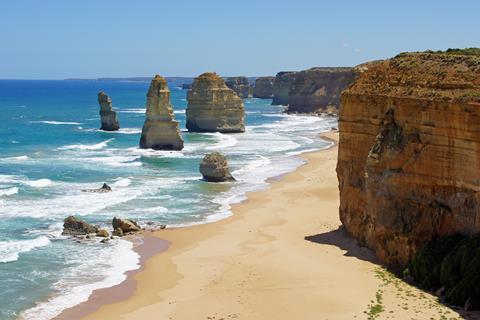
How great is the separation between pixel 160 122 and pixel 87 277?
41.3m

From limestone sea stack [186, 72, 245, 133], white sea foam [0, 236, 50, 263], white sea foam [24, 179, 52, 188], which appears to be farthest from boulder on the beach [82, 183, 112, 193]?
limestone sea stack [186, 72, 245, 133]

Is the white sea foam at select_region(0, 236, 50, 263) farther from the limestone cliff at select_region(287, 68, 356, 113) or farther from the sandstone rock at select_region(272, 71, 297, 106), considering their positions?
the sandstone rock at select_region(272, 71, 297, 106)

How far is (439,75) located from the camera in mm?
25688

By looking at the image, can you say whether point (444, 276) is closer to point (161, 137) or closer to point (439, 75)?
point (439, 75)

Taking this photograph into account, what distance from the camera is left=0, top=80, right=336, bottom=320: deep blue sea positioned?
2727cm

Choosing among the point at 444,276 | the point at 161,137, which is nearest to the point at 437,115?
the point at 444,276

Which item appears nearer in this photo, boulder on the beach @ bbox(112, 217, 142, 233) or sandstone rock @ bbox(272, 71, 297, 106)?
boulder on the beach @ bbox(112, 217, 142, 233)

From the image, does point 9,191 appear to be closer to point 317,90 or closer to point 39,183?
point 39,183

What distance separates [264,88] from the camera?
195000mm

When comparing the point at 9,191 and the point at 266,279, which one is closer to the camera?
the point at 266,279

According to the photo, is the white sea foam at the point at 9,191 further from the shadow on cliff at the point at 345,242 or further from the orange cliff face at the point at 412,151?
the orange cliff face at the point at 412,151

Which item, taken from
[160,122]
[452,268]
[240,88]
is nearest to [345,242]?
[452,268]

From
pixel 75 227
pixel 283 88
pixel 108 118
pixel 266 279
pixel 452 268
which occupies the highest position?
pixel 283 88

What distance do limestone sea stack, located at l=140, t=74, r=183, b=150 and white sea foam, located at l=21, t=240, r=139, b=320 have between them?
33.9 metres
